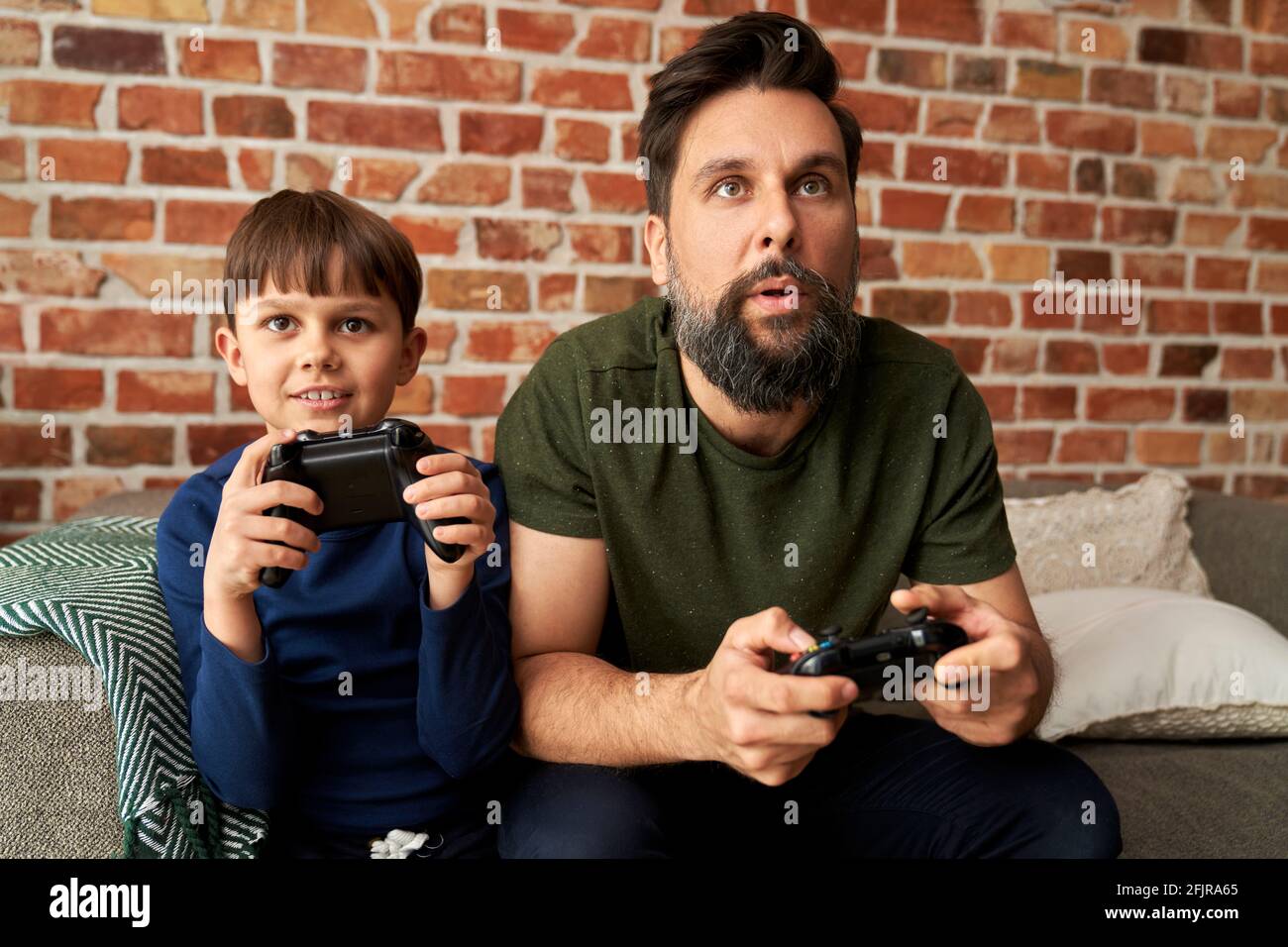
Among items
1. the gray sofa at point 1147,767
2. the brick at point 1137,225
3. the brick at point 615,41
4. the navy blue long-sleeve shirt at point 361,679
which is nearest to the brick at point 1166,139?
the brick at point 1137,225

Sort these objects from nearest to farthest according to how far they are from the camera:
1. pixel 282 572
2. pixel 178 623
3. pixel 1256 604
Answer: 1. pixel 282 572
2. pixel 178 623
3. pixel 1256 604

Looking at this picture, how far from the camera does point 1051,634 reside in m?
1.60

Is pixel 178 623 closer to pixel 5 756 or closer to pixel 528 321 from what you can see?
pixel 5 756

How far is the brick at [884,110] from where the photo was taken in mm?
2102

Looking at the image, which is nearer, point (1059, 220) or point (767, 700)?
point (767, 700)

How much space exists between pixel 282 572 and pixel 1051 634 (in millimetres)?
1147

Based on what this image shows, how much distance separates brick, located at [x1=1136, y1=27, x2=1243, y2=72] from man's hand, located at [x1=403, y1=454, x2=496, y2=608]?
6.35 feet

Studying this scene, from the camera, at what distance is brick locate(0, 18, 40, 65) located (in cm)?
176

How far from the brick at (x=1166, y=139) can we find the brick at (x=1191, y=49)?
4.9 inches

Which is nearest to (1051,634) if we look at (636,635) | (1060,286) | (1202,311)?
(636,635)

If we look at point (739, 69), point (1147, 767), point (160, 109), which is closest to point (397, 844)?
point (739, 69)

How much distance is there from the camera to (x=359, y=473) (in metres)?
0.92

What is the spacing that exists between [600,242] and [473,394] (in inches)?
14.5

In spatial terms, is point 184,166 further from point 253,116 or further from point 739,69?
point 739,69
